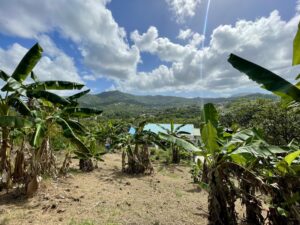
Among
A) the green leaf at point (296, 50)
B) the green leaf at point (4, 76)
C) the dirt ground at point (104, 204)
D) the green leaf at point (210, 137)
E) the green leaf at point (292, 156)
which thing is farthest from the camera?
the green leaf at point (4, 76)

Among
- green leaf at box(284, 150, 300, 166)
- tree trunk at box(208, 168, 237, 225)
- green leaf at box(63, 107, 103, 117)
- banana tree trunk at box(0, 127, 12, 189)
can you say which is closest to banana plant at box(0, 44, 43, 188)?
banana tree trunk at box(0, 127, 12, 189)

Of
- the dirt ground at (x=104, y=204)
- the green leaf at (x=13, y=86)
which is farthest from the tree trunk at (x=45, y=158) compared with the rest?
the green leaf at (x=13, y=86)

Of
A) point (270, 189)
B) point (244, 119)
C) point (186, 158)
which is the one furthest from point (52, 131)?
point (244, 119)

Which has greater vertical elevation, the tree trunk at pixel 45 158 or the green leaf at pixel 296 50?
the green leaf at pixel 296 50

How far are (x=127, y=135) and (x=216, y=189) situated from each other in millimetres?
7198

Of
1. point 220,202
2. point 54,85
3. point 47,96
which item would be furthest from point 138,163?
point 220,202

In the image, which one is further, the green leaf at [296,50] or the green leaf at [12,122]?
the green leaf at [12,122]

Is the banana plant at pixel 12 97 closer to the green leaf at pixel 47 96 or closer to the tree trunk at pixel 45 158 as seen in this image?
the green leaf at pixel 47 96

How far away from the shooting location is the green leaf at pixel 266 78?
394 centimetres

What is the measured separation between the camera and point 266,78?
413 cm

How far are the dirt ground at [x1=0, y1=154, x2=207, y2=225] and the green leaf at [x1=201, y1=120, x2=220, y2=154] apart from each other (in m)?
2.11

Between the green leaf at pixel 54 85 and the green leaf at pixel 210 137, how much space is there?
454 centimetres

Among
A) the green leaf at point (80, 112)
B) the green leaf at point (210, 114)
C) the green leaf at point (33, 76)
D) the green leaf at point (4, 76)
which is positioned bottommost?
the green leaf at point (210, 114)

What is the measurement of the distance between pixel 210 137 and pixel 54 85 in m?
5.08
